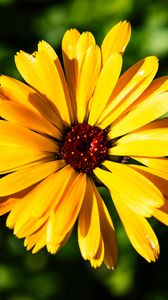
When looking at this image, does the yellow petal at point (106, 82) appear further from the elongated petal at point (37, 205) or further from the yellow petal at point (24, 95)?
the elongated petal at point (37, 205)

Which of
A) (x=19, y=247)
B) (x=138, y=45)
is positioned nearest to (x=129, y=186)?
(x=19, y=247)

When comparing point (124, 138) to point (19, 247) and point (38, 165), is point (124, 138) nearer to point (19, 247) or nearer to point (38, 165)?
point (38, 165)

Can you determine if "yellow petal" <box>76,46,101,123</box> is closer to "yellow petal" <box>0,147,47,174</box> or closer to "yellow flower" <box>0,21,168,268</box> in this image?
"yellow flower" <box>0,21,168,268</box>

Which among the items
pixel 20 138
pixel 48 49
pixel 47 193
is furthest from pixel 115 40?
pixel 47 193

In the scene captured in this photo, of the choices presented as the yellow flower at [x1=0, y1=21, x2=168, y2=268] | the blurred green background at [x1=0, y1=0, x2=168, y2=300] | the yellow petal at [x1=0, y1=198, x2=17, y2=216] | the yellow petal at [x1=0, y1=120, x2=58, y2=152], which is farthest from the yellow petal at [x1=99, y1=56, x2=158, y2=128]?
the blurred green background at [x1=0, y1=0, x2=168, y2=300]

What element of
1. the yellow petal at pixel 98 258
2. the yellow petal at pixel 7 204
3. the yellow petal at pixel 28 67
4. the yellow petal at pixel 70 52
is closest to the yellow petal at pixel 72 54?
the yellow petal at pixel 70 52
